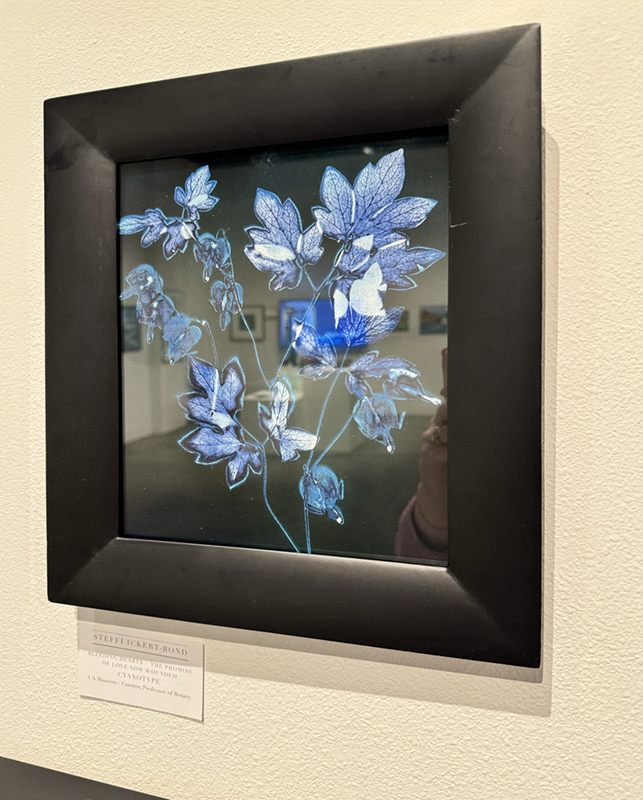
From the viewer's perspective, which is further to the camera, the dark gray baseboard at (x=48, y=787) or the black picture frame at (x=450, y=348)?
the dark gray baseboard at (x=48, y=787)

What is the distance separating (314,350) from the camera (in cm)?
63

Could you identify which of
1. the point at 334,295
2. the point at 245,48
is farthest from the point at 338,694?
the point at 245,48

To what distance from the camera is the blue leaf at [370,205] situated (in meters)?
0.60

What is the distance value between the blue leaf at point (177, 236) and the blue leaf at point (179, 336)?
81 millimetres

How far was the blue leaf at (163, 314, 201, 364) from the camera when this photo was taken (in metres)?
0.67

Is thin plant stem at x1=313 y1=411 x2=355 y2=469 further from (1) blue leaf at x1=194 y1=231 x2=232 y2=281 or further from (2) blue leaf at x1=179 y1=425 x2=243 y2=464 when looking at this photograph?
(1) blue leaf at x1=194 y1=231 x2=232 y2=281

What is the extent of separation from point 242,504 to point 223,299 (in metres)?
0.25

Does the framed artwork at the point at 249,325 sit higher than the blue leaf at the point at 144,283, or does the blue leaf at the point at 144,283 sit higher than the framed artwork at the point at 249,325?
the blue leaf at the point at 144,283

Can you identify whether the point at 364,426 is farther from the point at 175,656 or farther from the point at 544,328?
the point at 175,656

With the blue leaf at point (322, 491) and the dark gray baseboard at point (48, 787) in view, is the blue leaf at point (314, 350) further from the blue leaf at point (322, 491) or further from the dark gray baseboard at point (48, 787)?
the dark gray baseboard at point (48, 787)

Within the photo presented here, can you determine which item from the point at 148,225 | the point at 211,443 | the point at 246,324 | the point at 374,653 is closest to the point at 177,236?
the point at 148,225

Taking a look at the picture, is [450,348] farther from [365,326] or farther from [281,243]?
[281,243]

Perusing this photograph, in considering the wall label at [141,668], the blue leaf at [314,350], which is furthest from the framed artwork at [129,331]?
the wall label at [141,668]

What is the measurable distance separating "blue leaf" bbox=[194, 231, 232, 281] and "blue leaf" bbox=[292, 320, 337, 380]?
117 millimetres
